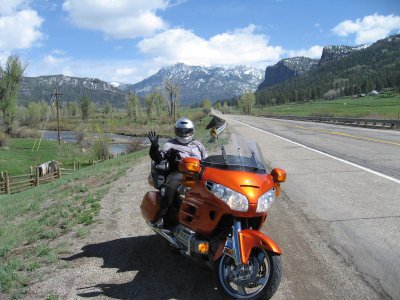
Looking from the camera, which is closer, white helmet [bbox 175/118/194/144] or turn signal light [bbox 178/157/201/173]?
turn signal light [bbox 178/157/201/173]

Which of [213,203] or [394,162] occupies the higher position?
[213,203]

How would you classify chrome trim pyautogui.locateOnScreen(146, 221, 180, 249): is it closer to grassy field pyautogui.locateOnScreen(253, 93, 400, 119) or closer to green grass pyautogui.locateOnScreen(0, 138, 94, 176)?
green grass pyautogui.locateOnScreen(0, 138, 94, 176)

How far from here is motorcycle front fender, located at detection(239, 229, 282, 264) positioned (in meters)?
3.89

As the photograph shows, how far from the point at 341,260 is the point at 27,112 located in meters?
148

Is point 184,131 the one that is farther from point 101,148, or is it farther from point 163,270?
point 101,148

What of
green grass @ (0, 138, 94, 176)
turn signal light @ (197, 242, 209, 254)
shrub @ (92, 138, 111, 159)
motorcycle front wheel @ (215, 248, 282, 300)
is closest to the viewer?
motorcycle front wheel @ (215, 248, 282, 300)

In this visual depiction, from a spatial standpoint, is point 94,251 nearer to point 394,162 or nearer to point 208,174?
point 208,174

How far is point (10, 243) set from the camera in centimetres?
760

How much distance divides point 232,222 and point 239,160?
68cm

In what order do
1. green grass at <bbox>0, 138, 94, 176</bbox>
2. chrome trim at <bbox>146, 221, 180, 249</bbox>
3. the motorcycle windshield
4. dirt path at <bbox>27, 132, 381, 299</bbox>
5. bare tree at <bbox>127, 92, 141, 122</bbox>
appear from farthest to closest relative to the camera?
1. bare tree at <bbox>127, 92, 141, 122</bbox>
2. green grass at <bbox>0, 138, 94, 176</bbox>
3. chrome trim at <bbox>146, 221, 180, 249</bbox>
4. dirt path at <bbox>27, 132, 381, 299</bbox>
5. the motorcycle windshield

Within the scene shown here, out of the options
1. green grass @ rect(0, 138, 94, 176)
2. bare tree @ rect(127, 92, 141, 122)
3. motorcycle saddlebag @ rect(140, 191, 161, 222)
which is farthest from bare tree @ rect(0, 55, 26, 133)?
bare tree @ rect(127, 92, 141, 122)

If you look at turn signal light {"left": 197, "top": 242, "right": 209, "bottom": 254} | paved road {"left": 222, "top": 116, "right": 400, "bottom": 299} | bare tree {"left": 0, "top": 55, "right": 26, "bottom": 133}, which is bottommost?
paved road {"left": 222, "top": 116, "right": 400, "bottom": 299}

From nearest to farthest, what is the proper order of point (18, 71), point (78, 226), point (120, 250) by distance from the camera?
point (120, 250) → point (78, 226) → point (18, 71)

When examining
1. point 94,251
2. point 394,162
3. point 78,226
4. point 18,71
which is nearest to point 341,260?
point 94,251
